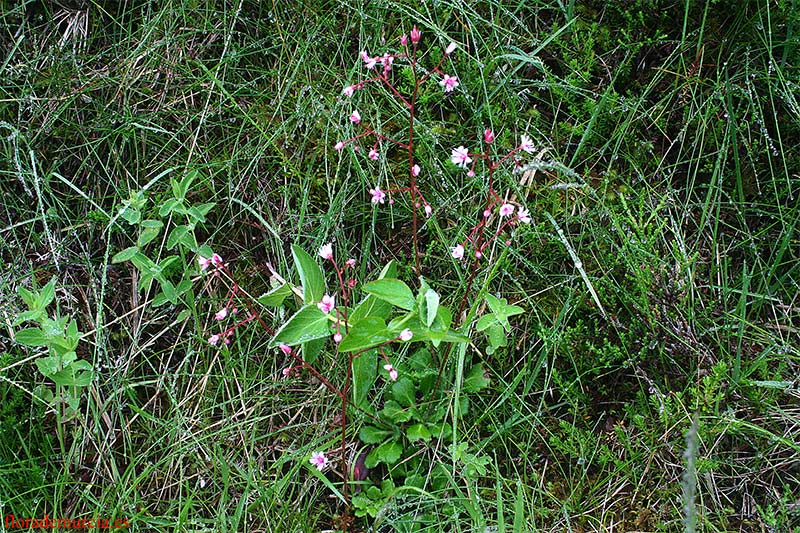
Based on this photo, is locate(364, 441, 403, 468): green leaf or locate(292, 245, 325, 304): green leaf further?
locate(364, 441, 403, 468): green leaf

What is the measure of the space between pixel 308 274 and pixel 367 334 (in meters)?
0.26

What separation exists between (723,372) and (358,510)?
123 centimetres

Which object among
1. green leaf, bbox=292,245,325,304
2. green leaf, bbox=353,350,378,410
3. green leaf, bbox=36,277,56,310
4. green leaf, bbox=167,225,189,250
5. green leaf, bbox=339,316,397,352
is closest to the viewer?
green leaf, bbox=339,316,397,352

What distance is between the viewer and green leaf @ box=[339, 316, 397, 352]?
1.92 meters

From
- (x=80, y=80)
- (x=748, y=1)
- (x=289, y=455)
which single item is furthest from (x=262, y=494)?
(x=748, y=1)

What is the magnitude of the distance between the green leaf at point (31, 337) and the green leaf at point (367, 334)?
1031 millimetres

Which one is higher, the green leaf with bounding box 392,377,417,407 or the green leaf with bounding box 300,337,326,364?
the green leaf with bounding box 300,337,326,364

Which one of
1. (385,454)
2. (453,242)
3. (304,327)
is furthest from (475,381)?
(304,327)

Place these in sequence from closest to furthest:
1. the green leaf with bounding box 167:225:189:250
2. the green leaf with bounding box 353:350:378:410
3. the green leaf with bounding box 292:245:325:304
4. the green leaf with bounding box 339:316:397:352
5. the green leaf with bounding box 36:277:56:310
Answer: the green leaf with bounding box 339:316:397:352, the green leaf with bounding box 292:245:325:304, the green leaf with bounding box 353:350:378:410, the green leaf with bounding box 36:277:56:310, the green leaf with bounding box 167:225:189:250

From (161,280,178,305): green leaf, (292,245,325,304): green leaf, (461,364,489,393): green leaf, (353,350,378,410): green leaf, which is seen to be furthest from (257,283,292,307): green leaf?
(461,364,489,393): green leaf

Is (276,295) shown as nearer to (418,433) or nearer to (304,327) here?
(304,327)

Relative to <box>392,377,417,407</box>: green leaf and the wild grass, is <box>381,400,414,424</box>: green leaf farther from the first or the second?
the wild grass

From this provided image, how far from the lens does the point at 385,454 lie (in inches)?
90.8

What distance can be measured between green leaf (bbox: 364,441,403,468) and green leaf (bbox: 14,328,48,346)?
3.58ft
